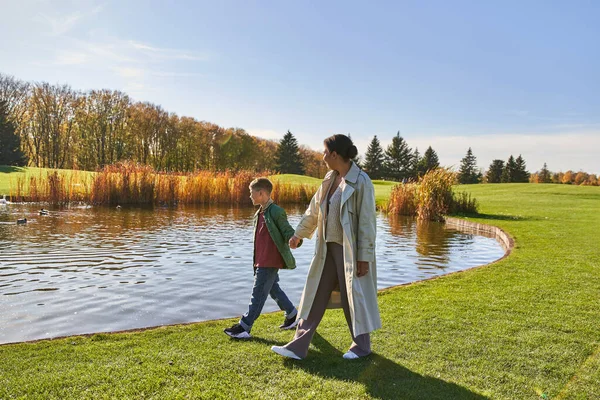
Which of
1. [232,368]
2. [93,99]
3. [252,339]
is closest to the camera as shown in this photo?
[232,368]

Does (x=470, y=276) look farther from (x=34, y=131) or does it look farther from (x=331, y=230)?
(x=34, y=131)

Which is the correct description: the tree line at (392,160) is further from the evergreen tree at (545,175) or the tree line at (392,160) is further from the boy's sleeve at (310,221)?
the boy's sleeve at (310,221)

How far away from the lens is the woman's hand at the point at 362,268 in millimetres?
4094

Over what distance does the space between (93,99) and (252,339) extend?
4561 cm

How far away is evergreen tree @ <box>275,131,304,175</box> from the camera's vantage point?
65.1 m

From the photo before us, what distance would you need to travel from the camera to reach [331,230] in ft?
14.0

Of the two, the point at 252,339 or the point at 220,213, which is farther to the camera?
the point at 220,213

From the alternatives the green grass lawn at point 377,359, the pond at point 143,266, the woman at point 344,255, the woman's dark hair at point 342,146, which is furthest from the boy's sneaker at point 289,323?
the woman's dark hair at point 342,146

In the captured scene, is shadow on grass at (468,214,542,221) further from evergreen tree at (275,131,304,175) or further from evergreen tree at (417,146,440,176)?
evergreen tree at (275,131,304,175)

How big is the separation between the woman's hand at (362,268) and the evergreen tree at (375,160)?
6431 centimetres

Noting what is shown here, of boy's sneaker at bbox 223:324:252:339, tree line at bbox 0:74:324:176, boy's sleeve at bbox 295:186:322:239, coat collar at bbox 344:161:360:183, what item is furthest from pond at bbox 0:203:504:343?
tree line at bbox 0:74:324:176

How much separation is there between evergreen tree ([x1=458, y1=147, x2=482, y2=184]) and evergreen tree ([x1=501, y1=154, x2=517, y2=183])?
3937 millimetres

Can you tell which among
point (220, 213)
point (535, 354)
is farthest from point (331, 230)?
point (220, 213)

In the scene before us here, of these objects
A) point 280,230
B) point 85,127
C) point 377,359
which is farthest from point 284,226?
point 85,127
